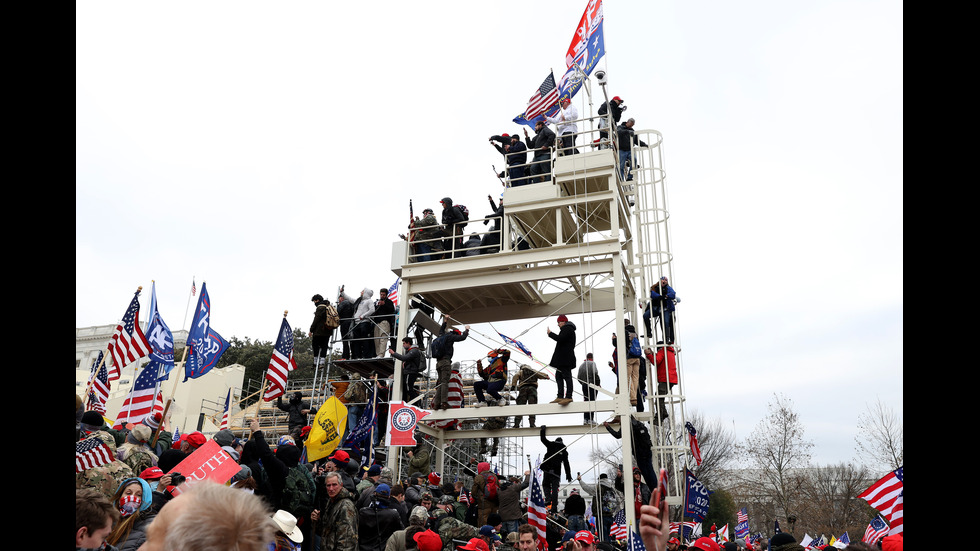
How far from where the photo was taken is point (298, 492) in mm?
7715

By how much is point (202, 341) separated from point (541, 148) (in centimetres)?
942

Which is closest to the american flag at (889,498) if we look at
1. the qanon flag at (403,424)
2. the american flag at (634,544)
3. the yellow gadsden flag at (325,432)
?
the american flag at (634,544)

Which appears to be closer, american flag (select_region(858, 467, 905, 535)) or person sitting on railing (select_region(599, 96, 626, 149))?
american flag (select_region(858, 467, 905, 535))

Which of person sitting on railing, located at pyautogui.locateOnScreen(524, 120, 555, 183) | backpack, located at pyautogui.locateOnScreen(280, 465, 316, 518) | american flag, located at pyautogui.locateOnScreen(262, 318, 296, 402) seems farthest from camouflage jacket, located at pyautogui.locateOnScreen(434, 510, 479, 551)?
person sitting on railing, located at pyautogui.locateOnScreen(524, 120, 555, 183)

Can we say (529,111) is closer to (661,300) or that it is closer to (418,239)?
(418,239)

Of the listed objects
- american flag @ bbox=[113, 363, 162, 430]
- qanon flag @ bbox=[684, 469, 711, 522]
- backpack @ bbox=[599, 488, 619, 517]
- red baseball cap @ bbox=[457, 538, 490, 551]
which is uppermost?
american flag @ bbox=[113, 363, 162, 430]

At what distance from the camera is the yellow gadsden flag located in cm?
980

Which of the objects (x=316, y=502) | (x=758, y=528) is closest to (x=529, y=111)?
(x=316, y=502)

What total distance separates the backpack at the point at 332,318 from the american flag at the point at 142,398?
4.73m

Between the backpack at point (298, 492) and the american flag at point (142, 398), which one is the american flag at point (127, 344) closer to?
the american flag at point (142, 398)

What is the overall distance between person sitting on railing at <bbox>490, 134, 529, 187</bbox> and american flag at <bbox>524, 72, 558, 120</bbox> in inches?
30.1

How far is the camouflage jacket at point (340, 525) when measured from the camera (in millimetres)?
7258

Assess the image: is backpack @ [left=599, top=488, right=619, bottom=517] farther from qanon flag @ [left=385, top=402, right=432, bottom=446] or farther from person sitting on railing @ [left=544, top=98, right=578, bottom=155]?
person sitting on railing @ [left=544, top=98, right=578, bottom=155]

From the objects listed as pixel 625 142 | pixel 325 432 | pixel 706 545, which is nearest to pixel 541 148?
pixel 625 142
